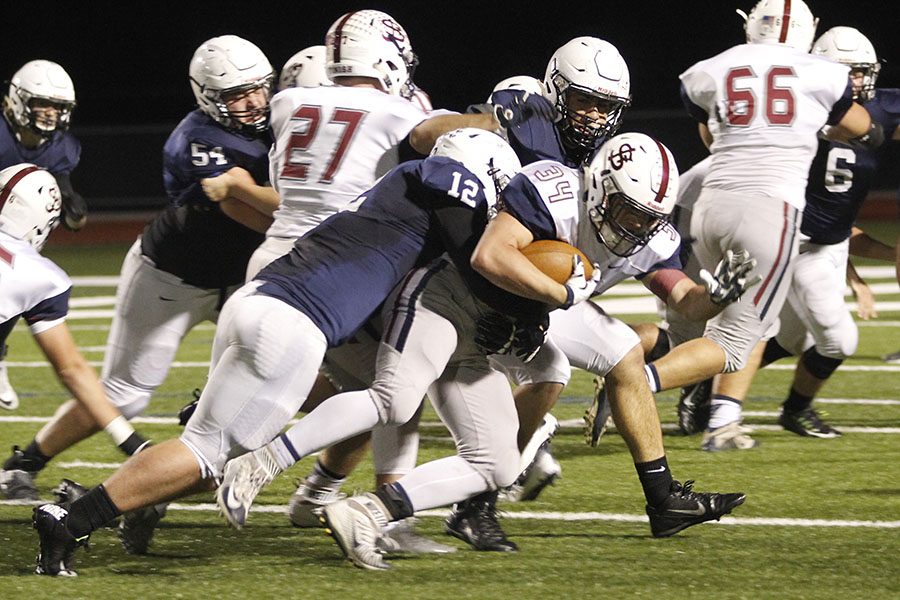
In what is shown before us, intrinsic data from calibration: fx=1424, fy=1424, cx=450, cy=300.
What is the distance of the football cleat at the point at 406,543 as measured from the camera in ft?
12.3

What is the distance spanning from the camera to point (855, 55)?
567cm

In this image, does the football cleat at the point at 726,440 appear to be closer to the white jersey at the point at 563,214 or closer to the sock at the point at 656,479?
the sock at the point at 656,479

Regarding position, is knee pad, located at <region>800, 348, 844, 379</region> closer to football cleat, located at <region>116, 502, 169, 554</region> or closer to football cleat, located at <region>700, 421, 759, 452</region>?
football cleat, located at <region>700, 421, 759, 452</region>

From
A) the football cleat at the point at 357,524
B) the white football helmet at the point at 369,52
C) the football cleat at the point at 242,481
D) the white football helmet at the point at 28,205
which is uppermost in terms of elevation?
the white football helmet at the point at 369,52

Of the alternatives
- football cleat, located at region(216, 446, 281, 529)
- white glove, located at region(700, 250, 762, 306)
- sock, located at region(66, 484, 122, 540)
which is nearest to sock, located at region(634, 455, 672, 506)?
white glove, located at region(700, 250, 762, 306)

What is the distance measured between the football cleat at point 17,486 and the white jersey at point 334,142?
123 cm

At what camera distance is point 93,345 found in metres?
8.03

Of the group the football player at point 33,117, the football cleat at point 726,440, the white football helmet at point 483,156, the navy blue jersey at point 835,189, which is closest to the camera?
the white football helmet at point 483,156

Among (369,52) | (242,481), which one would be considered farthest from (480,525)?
(369,52)

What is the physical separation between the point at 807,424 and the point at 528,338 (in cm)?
225

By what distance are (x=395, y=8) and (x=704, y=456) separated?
562 inches

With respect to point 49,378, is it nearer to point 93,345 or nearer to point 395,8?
point 93,345

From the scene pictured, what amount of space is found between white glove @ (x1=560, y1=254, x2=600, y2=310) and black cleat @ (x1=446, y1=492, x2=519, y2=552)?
2.34 feet

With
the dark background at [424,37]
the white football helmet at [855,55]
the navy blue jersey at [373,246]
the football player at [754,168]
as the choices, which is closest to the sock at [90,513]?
the navy blue jersey at [373,246]
